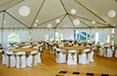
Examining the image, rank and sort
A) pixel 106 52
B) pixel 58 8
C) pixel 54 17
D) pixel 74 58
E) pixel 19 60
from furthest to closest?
pixel 54 17 → pixel 58 8 → pixel 106 52 → pixel 74 58 → pixel 19 60

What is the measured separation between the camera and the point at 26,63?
6258mm

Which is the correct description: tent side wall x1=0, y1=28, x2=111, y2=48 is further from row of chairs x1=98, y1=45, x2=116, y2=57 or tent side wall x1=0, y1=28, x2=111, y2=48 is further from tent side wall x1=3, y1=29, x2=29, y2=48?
row of chairs x1=98, y1=45, x2=116, y2=57

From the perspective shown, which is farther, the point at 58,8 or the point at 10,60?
the point at 58,8

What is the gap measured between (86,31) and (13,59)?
10930 millimetres

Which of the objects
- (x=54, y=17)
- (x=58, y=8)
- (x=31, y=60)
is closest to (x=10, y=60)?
(x=31, y=60)

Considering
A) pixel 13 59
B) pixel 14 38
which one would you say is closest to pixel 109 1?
pixel 13 59

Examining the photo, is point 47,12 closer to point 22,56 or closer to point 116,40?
point 22,56

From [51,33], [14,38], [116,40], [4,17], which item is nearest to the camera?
[4,17]

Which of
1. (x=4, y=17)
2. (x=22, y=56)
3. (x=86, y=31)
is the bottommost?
(x=22, y=56)

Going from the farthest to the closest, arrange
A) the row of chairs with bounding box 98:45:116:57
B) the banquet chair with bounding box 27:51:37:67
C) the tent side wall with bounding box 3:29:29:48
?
1. the tent side wall with bounding box 3:29:29:48
2. the row of chairs with bounding box 98:45:116:57
3. the banquet chair with bounding box 27:51:37:67

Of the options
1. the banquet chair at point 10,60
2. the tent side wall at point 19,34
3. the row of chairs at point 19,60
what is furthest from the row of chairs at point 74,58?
the tent side wall at point 19,34

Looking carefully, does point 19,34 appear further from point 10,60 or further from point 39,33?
point 10,60

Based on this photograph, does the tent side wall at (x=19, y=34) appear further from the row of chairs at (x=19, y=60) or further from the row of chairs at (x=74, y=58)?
the row of chairs at (x=74, y=58)

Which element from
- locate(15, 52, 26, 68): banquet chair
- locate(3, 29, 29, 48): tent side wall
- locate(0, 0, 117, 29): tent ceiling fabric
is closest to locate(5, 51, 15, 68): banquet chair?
locate(15, 52, 26, 68): banquet chair
